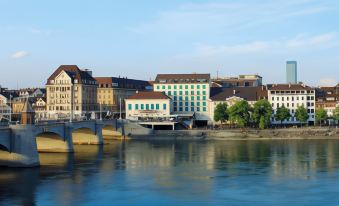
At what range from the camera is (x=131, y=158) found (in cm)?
7038

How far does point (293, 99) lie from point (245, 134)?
66.6 ft

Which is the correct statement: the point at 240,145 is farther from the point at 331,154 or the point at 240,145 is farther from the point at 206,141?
the point at 331,154

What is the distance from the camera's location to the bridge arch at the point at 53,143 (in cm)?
7650

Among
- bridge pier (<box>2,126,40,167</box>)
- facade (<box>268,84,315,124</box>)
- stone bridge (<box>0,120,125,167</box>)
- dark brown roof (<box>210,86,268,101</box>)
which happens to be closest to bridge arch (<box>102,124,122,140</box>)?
stone bridge (<box>0,120,125,167</box>)

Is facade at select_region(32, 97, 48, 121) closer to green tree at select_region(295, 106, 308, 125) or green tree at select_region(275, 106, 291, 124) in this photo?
green tree at select_region(275, 106, 291, 124)

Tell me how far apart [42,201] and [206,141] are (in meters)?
57.5

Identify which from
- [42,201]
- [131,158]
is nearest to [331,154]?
[131,158]

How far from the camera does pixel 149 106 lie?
395 feet

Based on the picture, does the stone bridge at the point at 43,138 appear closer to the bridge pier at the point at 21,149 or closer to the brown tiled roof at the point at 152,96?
the bridge pier at the point at 21,149

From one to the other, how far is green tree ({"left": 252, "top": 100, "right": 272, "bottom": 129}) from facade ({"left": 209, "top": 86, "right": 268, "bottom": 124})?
32.4 feet

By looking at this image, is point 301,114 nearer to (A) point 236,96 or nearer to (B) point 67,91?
(A) point 236,96

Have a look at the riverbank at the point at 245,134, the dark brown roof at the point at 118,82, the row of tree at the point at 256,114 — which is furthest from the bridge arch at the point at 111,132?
the dark brown roof at the point at 118,82

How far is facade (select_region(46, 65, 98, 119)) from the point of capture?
125 meters

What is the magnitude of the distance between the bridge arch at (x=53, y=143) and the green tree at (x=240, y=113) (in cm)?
4043
